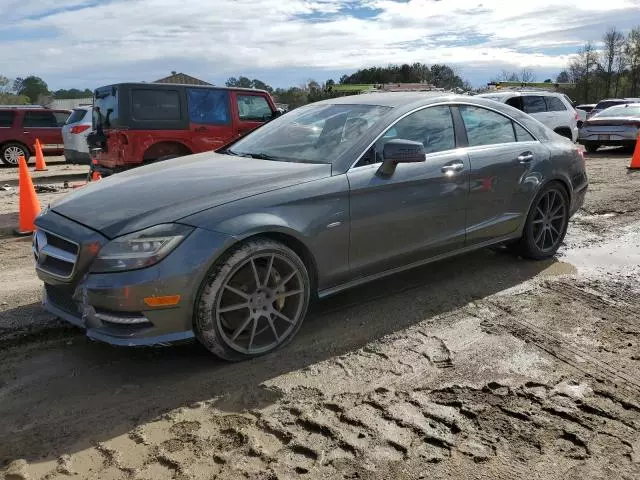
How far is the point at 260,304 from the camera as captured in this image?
3.55 meters

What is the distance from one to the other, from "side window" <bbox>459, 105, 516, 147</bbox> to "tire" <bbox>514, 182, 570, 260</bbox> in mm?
660

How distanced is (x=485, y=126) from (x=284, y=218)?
231 centimetres

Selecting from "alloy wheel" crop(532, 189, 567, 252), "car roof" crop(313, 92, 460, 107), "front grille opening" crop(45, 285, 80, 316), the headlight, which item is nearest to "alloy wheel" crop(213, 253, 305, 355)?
the headlight

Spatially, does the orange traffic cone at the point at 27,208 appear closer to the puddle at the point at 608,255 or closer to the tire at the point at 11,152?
the puddle at the point at 608,255

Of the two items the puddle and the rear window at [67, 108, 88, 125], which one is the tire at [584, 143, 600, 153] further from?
the rear window at [67, 108, 88, 125]

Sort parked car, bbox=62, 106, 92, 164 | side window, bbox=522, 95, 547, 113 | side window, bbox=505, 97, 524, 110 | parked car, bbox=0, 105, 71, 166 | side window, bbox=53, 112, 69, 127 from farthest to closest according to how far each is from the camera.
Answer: side window, bbox=53, 112, 69, 127, parked car, bbox=0, 105, 71, 166, side window, bbox=522, 95, 547, 113, side window, bbox=505, 97, 524, 110, parked car, bbox=62, 106, 92, 164

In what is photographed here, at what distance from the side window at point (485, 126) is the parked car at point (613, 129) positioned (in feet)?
38.1

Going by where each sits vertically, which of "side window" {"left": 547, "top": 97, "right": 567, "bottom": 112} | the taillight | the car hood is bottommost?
the car hood

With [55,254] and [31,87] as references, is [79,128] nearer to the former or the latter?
[55,254]

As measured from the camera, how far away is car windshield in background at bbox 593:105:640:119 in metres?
15.5

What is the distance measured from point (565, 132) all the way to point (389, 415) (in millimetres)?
13484

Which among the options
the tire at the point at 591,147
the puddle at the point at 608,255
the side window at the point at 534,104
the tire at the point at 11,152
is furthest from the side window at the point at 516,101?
the tire at the point at 11,152

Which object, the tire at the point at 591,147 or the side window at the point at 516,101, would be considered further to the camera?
the tire at the point at 591,147

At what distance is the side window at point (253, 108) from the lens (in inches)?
387
